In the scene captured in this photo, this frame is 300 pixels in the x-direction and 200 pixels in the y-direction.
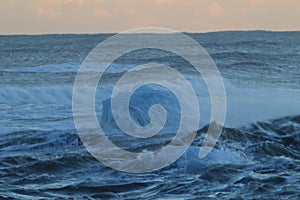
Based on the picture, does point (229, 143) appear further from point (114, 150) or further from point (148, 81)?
point (148, 81)

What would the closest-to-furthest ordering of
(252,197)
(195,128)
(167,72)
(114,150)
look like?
(252,197) → (114,150) → (195,128) → (167,72)

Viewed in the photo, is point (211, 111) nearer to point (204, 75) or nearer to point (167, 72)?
point (204, 75)

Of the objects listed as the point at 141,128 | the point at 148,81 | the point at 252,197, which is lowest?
the point at 252,197

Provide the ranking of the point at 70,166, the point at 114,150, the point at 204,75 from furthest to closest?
1. the point at 204,75
2. the point at 114,150
3. the point at 70,166

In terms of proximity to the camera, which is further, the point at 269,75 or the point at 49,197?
the point at 269,75

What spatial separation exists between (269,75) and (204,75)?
2.60m

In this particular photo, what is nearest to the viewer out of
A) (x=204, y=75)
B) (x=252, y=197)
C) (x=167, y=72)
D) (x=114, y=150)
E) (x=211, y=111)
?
(x=252, y=197)

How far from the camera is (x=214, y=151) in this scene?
29.9 ft

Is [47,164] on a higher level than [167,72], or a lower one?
lower

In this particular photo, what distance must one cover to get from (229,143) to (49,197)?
13.0 ft

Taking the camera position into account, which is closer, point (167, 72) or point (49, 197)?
point (49, 197)

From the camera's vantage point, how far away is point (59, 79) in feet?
78.8

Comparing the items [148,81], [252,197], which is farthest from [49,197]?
[148,81]

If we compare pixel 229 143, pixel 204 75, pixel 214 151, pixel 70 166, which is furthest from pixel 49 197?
pixel 204 75
